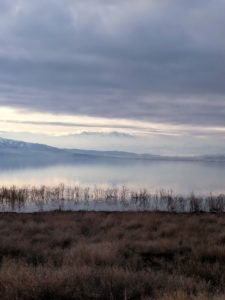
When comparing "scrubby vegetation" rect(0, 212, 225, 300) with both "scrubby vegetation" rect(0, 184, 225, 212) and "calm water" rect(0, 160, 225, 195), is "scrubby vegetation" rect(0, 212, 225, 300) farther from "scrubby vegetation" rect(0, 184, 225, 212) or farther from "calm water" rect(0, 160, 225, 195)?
"calm water" rect(0, 160, 225, 195)

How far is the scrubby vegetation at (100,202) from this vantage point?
3288 centimetres

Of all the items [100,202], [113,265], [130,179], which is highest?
[130,179]

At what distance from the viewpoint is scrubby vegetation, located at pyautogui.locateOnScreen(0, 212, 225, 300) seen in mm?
7105

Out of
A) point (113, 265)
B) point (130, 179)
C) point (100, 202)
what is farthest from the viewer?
point (130, 179)

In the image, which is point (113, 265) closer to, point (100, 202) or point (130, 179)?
point (100, 202)

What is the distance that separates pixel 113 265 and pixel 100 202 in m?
27.7

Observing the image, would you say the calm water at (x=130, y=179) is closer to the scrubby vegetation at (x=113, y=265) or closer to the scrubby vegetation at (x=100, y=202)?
the scrubby vegetation at (x=100, y=202)

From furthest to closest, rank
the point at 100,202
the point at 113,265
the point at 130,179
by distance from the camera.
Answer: the point at 130,179
the point at 100,202
the point at 113,265

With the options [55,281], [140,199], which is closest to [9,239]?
[55,281]

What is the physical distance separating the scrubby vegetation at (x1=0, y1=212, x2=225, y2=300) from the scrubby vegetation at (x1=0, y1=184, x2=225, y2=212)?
15.7 meters

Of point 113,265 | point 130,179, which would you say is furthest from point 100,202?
point 130,179

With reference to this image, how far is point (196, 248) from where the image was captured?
1143 centimetres

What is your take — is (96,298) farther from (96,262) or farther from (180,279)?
(96,262)

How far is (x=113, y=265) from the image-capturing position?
9.15 metres
